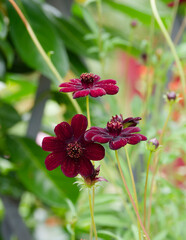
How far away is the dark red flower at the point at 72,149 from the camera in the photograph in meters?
0.28

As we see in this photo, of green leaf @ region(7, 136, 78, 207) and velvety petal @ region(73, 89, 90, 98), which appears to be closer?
velvety petal @ region(73, 89, 90, 98)

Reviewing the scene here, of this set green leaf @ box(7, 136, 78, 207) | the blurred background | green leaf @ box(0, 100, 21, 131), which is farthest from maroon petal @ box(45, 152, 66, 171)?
green leaf @ box(0, 100, 21, 131)

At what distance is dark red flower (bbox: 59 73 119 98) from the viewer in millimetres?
284

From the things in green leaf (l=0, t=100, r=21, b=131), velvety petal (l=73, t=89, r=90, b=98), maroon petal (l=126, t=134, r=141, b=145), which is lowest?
maroon petal (l=126, t=134, r=141, b=145)

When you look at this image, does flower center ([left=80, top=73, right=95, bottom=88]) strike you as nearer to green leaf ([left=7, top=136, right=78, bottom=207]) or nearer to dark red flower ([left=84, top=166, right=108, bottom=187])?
dark red flower ([left=84, top=166, right=108, bottom=187])

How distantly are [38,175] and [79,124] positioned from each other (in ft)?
1.12

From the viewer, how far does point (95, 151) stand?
28cm

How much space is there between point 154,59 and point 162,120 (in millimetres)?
114

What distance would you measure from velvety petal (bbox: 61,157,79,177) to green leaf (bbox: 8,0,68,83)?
287 mm

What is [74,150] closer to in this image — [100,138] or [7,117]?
[100,138]

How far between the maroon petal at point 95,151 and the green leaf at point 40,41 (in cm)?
30

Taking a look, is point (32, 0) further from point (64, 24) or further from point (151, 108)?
point (151, 108)

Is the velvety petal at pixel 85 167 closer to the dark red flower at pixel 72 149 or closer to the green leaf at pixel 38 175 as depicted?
the dark red flower at pixel 72 149

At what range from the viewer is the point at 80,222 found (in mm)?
527
